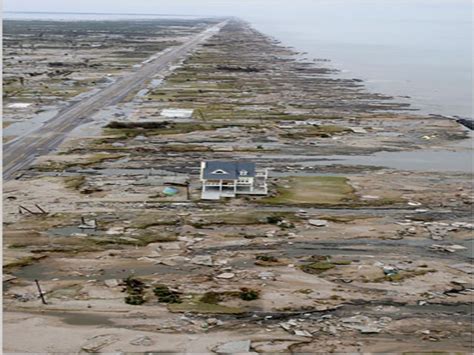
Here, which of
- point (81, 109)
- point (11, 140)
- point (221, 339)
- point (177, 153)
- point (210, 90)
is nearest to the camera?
point (221, 339)

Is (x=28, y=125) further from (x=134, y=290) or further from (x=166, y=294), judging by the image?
(x=166, y=294)

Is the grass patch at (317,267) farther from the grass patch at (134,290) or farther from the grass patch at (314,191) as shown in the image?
the grass patch at (314,191)

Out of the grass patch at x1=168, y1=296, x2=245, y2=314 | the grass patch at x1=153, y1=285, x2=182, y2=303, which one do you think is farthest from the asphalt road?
the grass patch at x1=168, y1=296, x2=245, y2=314

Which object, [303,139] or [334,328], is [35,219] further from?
[303,139]

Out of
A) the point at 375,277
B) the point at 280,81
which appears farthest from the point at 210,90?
the point at 375,277

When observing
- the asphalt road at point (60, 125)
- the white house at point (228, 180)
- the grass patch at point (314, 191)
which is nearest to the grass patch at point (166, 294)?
the white house at point (228, 180)

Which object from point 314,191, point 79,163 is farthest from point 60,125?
point 314,191

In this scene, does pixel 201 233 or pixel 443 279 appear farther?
pixel 201 233
